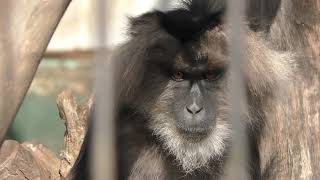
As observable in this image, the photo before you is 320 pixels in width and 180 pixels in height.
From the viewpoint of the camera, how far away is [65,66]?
19.6 feet

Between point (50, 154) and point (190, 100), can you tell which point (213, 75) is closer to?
point (190, 100)

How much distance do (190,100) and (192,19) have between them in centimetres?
35

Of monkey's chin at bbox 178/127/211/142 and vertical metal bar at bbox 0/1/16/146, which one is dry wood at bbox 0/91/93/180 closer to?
monkey's chin at bbox 178/127/211/142

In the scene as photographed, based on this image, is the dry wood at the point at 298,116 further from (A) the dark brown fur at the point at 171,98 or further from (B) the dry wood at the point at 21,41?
(B) the dry wood at the point at 21,41

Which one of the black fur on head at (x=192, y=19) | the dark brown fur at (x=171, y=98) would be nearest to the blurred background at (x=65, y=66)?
the dark brown fur at (x=171, y=98)

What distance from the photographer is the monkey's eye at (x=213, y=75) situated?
125 inches

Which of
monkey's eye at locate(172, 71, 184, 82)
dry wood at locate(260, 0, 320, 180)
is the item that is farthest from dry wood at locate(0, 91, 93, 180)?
dry wood at locate(260, 0, 320, 180)

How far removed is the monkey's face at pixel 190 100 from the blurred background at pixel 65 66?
2.42 metres

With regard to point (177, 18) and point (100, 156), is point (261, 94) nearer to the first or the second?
point (177, 18)

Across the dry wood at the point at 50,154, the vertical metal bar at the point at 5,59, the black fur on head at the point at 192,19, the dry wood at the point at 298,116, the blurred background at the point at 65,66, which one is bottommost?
the blurred background at the point at 65,66

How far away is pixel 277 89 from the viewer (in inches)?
126

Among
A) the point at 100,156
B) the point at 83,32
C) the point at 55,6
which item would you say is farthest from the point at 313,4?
the point at 83,32

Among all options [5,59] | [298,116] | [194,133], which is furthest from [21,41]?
[298,116]

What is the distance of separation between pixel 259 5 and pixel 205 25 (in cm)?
28
